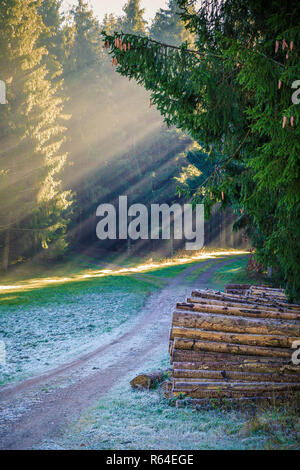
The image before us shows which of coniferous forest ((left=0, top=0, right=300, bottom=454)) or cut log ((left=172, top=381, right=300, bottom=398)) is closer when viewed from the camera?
coniferous forest ((left=0, top=0, right=300, bottom=454))

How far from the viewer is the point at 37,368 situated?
9.45m

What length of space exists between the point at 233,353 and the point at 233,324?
636 mm

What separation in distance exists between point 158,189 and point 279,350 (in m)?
37.0

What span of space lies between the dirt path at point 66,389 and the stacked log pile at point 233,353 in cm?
225

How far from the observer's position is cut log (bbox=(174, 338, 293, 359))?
701 centimetres

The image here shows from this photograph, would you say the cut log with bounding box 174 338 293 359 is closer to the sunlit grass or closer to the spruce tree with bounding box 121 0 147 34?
the sunlit grass

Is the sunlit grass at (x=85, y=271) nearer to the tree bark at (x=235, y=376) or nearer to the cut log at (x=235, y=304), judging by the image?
the cut log at (x=235, y=304)

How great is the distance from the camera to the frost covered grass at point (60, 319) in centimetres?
1038

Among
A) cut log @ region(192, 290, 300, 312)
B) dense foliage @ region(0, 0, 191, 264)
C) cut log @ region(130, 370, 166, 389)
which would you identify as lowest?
cut log @ region(130, 370, 166, 389)

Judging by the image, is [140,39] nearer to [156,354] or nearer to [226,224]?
[156,354]

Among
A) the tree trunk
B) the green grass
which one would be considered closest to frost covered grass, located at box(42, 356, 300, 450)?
the green grass

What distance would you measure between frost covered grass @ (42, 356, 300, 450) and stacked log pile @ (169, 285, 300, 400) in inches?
17.6

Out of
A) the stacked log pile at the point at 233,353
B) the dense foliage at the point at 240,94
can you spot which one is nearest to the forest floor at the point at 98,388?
the stacked log pile at the point at 233,353

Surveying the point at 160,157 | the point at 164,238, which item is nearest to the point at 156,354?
the point at 164,238
